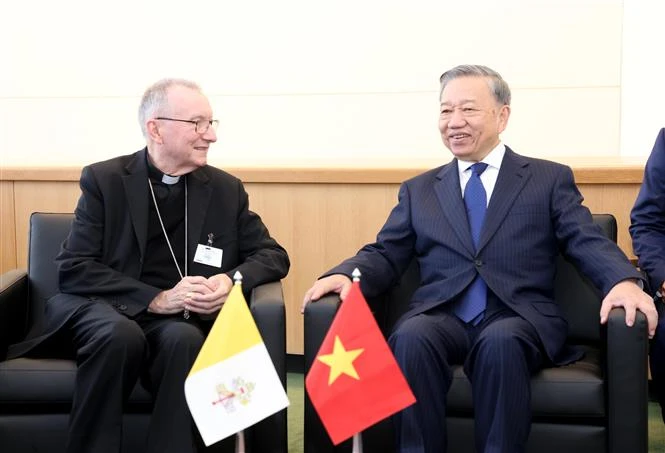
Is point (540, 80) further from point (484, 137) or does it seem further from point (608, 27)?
point (484, 137)

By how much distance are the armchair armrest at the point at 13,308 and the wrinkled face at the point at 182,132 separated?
0.67 metres

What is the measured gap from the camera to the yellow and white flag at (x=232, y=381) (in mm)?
2287

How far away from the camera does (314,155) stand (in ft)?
18.0

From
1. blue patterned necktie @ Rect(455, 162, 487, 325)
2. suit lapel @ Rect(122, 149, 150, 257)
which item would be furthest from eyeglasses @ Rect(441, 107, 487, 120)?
suit lapel @ Rect(122, 149, 150, 257)

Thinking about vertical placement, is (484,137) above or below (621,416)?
above

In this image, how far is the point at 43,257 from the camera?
3336 mm

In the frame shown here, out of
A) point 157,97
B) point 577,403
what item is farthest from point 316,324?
point 157,97

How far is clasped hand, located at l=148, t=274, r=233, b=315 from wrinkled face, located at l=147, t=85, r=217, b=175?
44 centimetres

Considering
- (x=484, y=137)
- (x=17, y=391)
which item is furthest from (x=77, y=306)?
(x=484, y=137)

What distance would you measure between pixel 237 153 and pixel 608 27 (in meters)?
2.22

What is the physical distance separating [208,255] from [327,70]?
2.44 m

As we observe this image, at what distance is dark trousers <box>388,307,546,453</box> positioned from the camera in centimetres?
258

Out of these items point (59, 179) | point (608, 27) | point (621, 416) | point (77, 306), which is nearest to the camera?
point (621, 416)

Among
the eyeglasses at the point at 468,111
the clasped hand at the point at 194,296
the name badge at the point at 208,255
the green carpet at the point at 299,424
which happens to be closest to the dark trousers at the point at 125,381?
the clasped hand at the point at 194,296
